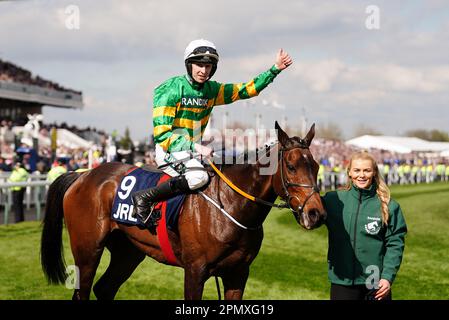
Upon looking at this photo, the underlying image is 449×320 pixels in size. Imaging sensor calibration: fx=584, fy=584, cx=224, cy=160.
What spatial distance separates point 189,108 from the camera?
4.11 metres

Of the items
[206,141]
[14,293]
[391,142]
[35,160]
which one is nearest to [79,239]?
[206,141]

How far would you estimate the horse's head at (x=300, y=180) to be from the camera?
11.2ft

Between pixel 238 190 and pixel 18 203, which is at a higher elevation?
pixel 238 190

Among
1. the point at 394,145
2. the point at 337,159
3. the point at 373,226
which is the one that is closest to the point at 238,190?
the point at 373,226

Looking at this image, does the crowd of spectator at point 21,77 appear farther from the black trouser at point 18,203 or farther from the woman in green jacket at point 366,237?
the woman in green jacket at point 366,237

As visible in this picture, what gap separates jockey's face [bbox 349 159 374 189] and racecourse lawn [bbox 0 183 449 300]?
3445 millimetres

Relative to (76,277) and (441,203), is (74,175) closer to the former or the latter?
(76,277)

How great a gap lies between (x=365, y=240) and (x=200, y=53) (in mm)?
1674

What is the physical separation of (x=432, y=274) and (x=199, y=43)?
17.8 feet

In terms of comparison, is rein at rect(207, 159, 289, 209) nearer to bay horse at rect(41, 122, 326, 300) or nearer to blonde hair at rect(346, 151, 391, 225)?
bay horse at rect(41, 122, 326, 300)

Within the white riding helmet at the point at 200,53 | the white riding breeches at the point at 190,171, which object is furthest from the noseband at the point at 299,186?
the white riding helmet at the point at 200,53

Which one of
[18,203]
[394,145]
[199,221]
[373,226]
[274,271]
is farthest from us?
[394,145]

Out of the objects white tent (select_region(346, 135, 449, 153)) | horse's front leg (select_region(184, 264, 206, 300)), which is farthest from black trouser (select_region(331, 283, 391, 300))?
white tent (select_region(346, 135, 449, 153))

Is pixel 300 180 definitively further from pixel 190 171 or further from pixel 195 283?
pixel 195 283
